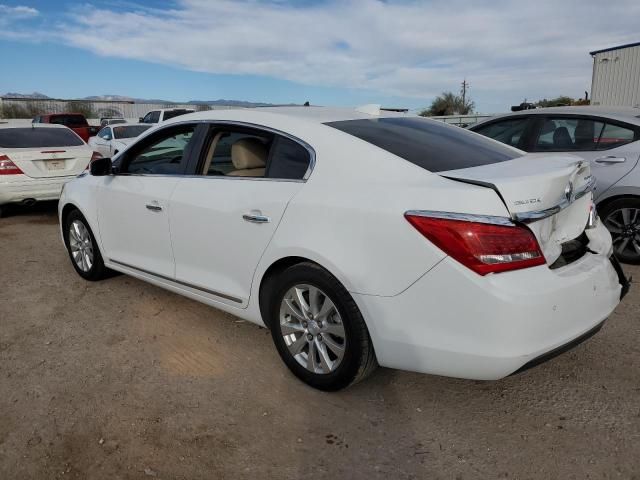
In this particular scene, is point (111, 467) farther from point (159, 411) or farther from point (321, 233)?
point (321, 233)

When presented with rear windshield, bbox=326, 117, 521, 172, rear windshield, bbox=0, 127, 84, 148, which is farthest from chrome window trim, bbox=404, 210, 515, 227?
rear windshield, bbox=0, 127, 84, 148

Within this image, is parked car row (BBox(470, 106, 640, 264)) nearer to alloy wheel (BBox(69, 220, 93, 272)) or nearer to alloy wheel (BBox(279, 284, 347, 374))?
Result: alloy wheel (BBox(279, 284, 347, 374))

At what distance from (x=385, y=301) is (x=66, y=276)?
155 inches

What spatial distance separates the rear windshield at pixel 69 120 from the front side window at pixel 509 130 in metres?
19.1

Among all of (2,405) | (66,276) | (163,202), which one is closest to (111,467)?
(2,405)

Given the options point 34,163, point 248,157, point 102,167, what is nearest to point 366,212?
point 248,157

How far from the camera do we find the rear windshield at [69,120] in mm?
20859

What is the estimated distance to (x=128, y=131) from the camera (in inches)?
535

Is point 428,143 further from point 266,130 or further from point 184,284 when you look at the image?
point 184,284

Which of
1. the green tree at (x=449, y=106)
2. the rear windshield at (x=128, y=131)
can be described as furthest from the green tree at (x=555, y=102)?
the rear windshield at (x=128, y=131)

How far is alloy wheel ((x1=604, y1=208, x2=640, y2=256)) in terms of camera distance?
518 centimetres

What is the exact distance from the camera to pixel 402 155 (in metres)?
2.82

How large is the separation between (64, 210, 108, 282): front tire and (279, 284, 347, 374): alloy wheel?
246 cm

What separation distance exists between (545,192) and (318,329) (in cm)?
135
